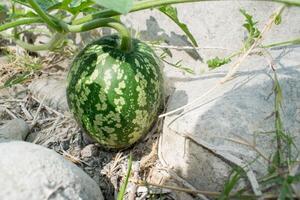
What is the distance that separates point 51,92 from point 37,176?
1053 millimetres

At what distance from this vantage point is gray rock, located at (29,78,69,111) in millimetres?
2492

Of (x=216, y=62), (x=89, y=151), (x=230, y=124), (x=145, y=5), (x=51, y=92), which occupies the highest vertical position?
(x=145, y=5)

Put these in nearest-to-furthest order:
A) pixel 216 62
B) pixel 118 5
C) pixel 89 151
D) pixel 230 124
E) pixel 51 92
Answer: pixel 118 5, pixel 230 124, pixel 89 151, pixel 216 62, pixel 51 92

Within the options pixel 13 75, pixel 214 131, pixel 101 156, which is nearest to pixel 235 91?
pixel 214 131

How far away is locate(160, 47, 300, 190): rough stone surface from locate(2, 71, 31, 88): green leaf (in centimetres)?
94

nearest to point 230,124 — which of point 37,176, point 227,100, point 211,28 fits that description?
point 227,100

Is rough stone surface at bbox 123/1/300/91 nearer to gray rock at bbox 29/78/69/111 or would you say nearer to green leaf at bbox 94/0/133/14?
gray rock at bbox 29/78/69/111

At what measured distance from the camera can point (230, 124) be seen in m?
1.85

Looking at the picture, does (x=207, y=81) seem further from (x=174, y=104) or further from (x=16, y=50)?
(x=16, y=50)

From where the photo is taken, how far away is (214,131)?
185 cm

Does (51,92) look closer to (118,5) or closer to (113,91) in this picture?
(113,91)

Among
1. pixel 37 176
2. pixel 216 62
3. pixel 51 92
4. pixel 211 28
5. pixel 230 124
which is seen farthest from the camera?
pixel 211 28

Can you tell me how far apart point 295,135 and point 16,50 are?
180 cm

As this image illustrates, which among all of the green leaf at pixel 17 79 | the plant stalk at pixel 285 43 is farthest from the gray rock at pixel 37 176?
the plant stalk at pixel 285 43
